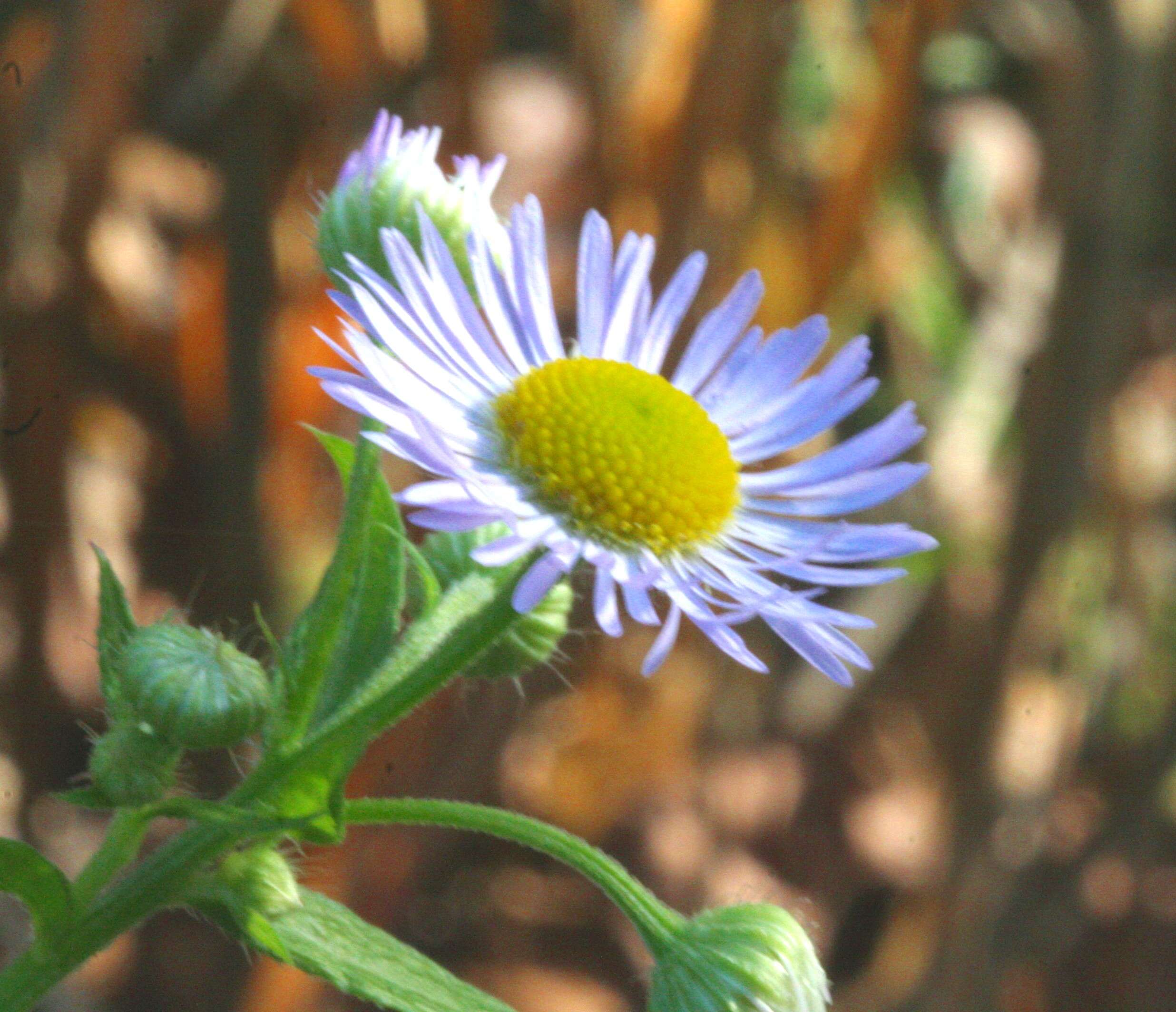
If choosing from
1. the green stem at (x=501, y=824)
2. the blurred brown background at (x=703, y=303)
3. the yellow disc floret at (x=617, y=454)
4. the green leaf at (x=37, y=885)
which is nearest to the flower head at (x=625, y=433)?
the yellow disc floret at (x=617, y=454)

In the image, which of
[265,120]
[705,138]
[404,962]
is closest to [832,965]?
[705,138]

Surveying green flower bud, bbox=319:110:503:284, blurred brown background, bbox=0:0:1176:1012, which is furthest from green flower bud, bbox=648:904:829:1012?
blurred brown background, bbox=0:0:1176:1012

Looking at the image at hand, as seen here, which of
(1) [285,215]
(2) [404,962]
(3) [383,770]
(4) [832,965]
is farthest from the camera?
(4) [832,965]

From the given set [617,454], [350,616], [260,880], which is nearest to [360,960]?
[260,880]

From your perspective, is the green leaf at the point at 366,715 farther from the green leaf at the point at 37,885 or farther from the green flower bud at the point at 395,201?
the green flower bud at the point at 395,201

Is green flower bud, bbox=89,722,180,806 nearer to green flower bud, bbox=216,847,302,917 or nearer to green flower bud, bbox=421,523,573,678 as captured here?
green flower bud, bbox=216,847,302,917

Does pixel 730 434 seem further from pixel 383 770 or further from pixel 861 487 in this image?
pixel 383 770

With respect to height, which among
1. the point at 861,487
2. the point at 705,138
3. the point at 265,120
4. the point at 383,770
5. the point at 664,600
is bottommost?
the point at 383,770
